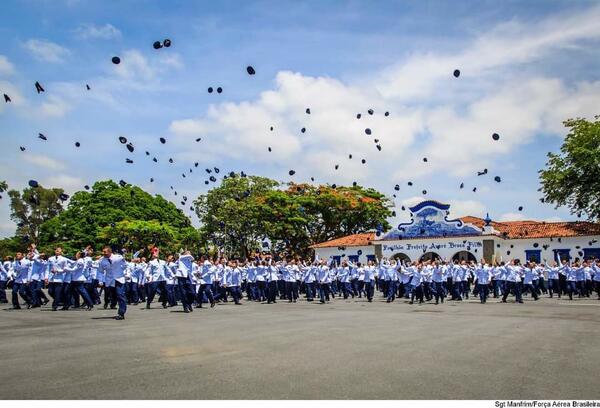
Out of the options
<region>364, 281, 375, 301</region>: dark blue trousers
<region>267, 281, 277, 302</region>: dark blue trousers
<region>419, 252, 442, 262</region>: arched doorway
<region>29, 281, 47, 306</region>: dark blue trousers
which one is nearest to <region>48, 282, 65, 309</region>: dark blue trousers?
<region>29, 281, 47, 306</region>: dark blue trousers

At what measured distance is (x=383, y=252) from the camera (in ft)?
164

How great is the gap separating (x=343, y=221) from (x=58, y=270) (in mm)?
42841

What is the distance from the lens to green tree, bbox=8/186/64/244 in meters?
70.4

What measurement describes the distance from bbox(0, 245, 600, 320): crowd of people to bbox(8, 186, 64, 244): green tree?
1914 inches

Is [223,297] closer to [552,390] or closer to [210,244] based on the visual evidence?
[552,390]

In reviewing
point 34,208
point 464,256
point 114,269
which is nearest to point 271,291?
point 114,269

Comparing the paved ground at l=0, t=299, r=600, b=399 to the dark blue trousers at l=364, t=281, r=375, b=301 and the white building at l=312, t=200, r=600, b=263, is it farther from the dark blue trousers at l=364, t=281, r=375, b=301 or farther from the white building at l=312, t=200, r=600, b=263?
the white building at l=312, t=200, r=600, b=263

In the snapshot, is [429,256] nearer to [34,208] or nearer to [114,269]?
[114,269]

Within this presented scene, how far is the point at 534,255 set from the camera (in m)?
43.9

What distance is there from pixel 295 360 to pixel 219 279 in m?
15.9

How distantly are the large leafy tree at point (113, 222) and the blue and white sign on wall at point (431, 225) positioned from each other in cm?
2170

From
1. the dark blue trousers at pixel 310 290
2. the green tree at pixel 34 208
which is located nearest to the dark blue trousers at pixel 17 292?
the dark blue trousers at pixel 310 290

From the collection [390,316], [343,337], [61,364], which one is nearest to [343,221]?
[390,316]

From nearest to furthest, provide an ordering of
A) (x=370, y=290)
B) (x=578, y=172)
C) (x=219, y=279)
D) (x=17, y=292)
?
(x=17, y=292) < (x=219, y=279) < (x=370, y=290) < (x=578, y=172)
